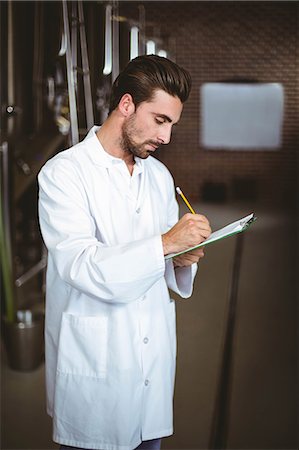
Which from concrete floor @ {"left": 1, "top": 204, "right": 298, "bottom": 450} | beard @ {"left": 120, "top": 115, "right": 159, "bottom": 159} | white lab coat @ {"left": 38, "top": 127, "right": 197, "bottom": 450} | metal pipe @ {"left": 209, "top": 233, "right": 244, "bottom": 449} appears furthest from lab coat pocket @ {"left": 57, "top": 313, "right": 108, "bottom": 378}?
metal pipe @ {"left": 209, "top": 233, "right": 244, "bottom": 449}

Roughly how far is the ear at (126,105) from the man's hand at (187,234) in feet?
0.96

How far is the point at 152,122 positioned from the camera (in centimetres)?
150

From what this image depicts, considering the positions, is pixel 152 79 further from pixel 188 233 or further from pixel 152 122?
pixel 188 233

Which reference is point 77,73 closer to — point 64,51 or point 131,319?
point 64,51

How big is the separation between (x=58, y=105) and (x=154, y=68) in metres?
1.91

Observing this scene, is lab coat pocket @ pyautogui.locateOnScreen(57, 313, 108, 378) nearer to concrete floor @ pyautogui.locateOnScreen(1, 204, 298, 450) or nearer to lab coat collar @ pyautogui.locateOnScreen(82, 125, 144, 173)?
lab coat collar @ pyautogui.locateOnScreen(82, 125, 144, 173)

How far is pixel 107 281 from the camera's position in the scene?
1399 millimetres

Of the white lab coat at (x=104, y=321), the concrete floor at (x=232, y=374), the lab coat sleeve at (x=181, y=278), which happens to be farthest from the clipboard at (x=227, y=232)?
the concrete floor at (x=232, y=374)

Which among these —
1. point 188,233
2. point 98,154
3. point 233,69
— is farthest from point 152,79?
point 233,69

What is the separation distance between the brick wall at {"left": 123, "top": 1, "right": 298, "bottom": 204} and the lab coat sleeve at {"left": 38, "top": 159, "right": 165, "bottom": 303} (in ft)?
19.6

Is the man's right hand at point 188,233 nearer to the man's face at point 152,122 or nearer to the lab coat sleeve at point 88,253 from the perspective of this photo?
the lab coat sleeve at point 88,253

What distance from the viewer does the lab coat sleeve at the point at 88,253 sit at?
Result: 4.59 feet

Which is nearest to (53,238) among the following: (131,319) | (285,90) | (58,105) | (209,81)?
(131,319)

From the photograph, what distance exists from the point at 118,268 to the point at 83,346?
0.92ft
